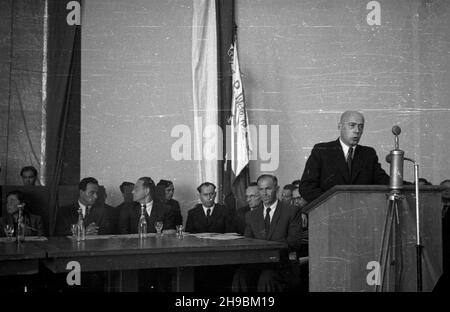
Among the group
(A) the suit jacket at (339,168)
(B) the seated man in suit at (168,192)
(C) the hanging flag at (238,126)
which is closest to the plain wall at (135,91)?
(B) the seated man in suit at (168,192)

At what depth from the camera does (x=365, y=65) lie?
5.40 m

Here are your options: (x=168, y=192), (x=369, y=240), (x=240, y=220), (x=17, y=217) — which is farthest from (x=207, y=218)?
(x=369, y=240)

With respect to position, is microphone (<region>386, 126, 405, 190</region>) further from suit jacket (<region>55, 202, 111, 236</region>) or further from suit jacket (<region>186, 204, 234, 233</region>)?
suit jacket (<region>55, 202, 111, 236</region>)

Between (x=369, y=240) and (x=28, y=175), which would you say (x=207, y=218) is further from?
(x=369, y=240)

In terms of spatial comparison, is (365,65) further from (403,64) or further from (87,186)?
(87,186)

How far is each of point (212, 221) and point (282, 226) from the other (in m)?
0.82

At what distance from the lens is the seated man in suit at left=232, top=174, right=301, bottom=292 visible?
159 inches

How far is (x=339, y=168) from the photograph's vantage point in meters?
3.77

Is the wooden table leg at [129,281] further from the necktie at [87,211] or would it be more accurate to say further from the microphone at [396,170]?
the microphone at [396,170]

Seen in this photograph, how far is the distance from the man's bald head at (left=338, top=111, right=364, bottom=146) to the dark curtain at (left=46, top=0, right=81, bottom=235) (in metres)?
2.53

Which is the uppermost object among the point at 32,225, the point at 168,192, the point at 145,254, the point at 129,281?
the point at 168,192

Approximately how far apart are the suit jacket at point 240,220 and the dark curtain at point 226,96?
0.75 feet

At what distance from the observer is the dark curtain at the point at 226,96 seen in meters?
5.53
